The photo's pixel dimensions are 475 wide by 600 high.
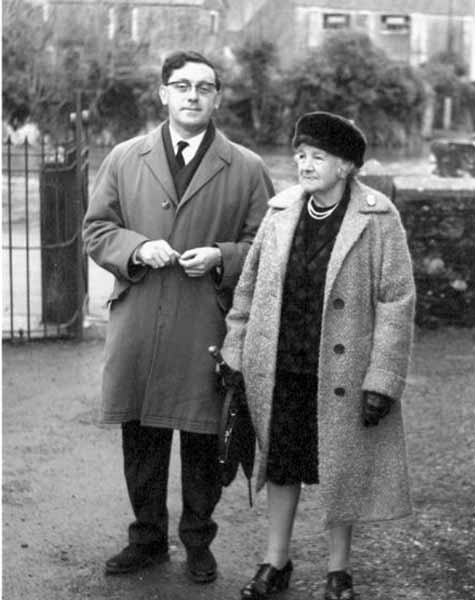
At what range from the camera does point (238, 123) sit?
123ft

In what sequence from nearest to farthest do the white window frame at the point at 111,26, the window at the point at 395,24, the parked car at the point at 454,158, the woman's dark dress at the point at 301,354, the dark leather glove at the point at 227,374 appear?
the woman's dark dress at the point at 301,354, the dark leather glove at the point at 227,374, the parked car at the point at 454,158, the white window frame at the point at 111,26, the window at the point at 395,24

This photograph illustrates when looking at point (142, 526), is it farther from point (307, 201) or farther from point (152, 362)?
point (307, 201)

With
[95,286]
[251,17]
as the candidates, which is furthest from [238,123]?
[95,286]

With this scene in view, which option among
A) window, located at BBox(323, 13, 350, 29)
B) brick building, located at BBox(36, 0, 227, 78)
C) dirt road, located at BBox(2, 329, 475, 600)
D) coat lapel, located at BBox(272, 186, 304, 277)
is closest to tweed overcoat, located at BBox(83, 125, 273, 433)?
coat lapel, located at BBox(272, 186, 304, 277)

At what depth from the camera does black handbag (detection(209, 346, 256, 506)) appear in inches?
184

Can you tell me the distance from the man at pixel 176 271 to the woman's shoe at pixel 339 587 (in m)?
0.46

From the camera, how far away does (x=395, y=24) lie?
5109 centimetres

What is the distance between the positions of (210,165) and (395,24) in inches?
1878

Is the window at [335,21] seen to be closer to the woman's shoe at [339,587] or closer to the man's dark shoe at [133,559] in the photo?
the man's dark shoe at [133,559]

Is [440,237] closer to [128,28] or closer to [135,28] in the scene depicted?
[128,28]

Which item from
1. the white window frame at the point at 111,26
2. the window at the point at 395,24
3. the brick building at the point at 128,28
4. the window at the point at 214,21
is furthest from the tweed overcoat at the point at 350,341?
the window at the point at 395,24

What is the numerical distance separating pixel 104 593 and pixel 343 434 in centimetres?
105

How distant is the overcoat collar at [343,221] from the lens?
4496 mm

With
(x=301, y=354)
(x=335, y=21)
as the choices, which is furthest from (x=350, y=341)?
(x=335, y=21)
